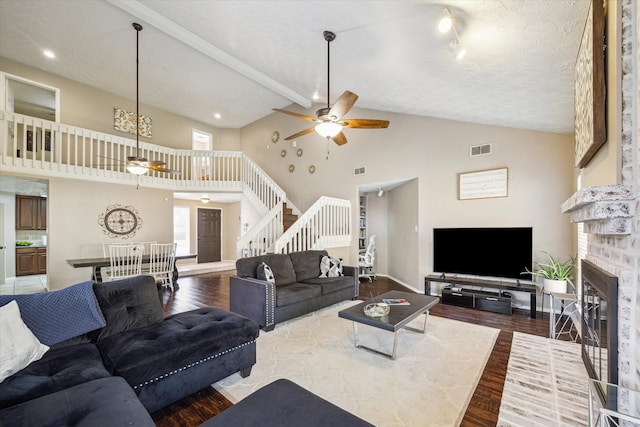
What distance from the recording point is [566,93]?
2959 millimetres

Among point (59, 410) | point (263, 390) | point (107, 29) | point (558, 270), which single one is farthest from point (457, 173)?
point (107, 29)

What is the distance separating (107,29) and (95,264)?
410 cm

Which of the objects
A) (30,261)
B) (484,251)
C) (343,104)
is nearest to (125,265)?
(343,104)

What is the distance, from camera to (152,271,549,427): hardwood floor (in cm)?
202

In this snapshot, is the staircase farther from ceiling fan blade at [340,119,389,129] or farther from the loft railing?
ceiling fan blade at [340,119,389,129]

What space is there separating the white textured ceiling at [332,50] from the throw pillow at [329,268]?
3015 millimetres

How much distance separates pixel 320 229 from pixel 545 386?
4.16 metres

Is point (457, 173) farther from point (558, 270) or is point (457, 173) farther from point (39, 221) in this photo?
point (39, 221)

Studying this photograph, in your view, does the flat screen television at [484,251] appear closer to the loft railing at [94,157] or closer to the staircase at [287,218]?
the staircase at [287,218]

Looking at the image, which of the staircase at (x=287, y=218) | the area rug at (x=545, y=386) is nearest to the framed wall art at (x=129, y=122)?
the staircase at (x=287, y=218)

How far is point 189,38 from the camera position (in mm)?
4840

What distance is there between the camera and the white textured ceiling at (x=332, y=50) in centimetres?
238

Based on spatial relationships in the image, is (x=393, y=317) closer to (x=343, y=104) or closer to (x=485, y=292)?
(x=343, y=104)

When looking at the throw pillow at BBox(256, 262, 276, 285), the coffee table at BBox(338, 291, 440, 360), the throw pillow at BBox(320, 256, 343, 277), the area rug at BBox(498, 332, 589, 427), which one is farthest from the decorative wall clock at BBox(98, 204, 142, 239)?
the area rug at BBox(498, 332, 589, 427)
